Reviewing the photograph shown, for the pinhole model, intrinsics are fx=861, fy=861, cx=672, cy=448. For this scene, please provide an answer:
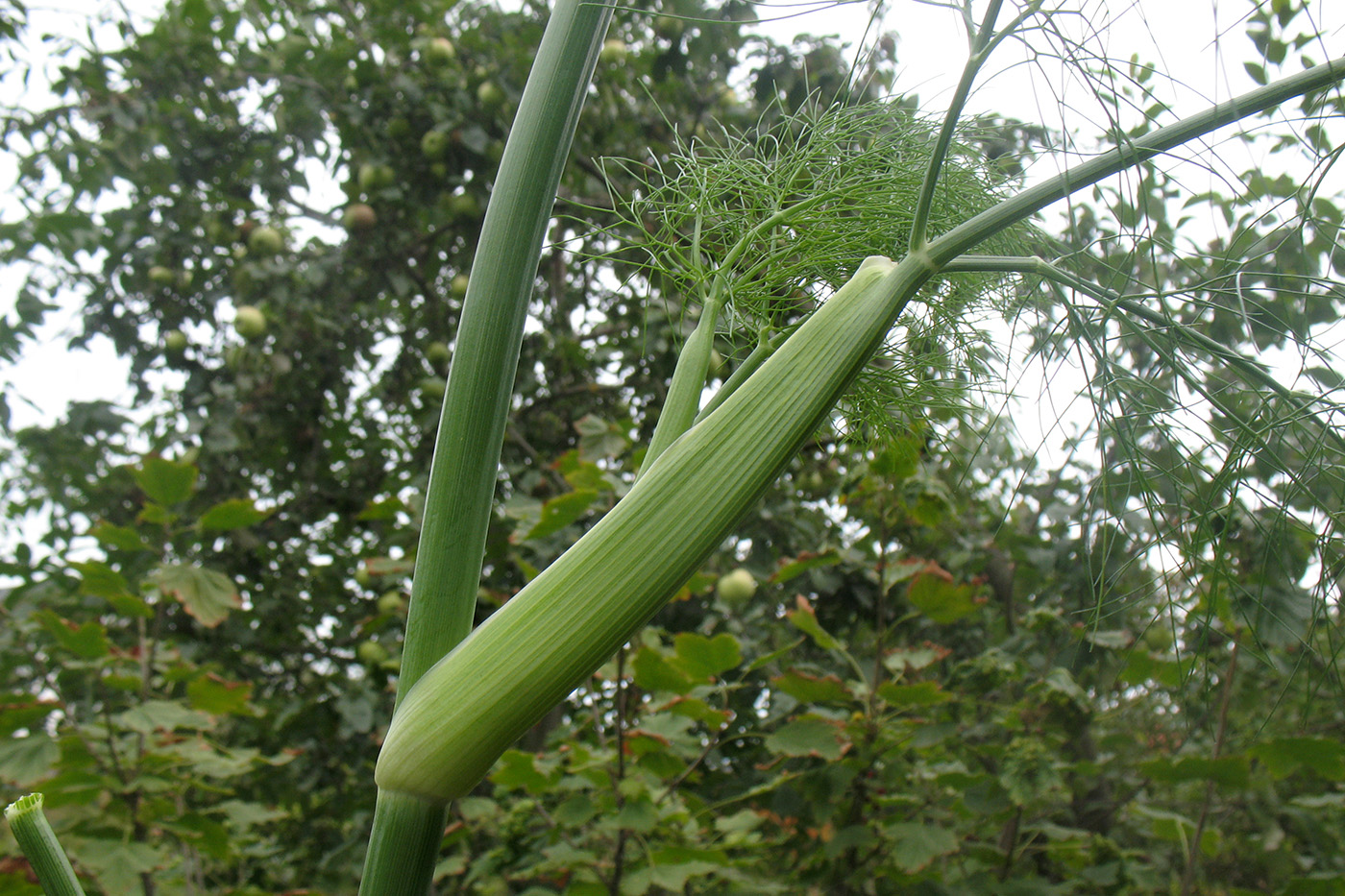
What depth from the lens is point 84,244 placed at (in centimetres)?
215

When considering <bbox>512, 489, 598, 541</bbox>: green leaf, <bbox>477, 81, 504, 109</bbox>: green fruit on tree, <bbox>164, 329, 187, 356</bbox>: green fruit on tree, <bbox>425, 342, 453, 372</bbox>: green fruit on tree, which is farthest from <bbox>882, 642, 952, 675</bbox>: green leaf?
<bbox>164, 329, 187, 356</bbox>: green fruit on tree

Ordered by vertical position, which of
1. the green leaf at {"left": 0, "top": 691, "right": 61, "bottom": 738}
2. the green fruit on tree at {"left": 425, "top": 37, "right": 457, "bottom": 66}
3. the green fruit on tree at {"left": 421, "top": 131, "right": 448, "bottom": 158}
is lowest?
the green leaf at {"left": 0, "top": 691, "right": 61, "bottom": 738}

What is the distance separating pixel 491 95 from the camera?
2107mm

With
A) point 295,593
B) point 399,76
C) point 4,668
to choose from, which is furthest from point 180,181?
point 4,668

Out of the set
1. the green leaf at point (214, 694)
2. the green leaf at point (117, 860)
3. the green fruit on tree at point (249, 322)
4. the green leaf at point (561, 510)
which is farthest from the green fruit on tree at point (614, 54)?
the green leaf at point (117, 860)

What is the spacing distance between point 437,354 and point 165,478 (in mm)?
935

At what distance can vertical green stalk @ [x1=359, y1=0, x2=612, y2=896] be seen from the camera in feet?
0.90

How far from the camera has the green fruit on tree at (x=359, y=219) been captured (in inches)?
84.5

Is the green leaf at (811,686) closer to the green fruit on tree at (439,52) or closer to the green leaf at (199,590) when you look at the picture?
the green leaf at (199,590)

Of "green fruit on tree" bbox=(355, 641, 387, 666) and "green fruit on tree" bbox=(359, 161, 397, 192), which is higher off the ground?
"green fruit on tree" bbox=(359, 161, 397, 192)

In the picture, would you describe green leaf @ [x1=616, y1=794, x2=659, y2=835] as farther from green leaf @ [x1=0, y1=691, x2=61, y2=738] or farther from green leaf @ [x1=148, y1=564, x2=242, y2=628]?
green leaf @ [x1=0, y1=691, x2=61, y2=738]

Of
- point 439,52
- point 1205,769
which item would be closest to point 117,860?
point 1205,769

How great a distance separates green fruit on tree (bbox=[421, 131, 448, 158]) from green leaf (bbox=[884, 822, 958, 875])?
5.99ft

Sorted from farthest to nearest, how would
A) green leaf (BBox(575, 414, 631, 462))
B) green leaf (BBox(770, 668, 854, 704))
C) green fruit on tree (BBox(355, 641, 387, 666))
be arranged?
green fruit on tree (BBox(355, 641, 387, 666)), green leaf (BBox(575, 414, 631, 462)), green leaf (BBox(770, 668, 854, 704))
